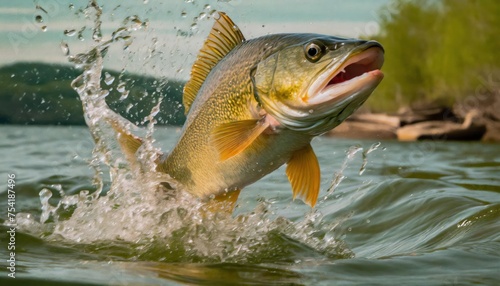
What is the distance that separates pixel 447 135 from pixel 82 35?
904 inches

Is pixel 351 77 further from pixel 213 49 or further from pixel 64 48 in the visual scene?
pixel 64 48

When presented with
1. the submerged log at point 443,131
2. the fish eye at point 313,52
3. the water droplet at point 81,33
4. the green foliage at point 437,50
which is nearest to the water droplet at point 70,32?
the water droplet at point 81,33

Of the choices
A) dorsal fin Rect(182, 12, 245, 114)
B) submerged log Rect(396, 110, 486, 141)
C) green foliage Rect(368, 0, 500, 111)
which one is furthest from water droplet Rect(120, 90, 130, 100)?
green foliage Rect(368, 0, 500, 111)

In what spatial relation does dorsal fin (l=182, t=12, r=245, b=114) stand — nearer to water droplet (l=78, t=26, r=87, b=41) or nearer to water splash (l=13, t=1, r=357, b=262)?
water splash (l=13, t=1, r=357, b=262)

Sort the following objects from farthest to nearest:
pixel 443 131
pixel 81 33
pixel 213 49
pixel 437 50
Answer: pixel 437 50
pixel 443 131
pixel 81 33
pixel 213 49

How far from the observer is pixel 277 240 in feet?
16.6

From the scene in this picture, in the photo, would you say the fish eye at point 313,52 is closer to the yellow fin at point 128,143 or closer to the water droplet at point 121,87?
the yellow fin at point 128,143

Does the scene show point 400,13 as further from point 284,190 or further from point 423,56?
point 284,190

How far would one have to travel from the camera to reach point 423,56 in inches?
1935

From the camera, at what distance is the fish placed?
3760 millimetres

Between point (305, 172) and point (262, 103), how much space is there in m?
0.49

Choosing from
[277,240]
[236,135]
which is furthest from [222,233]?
[236,135]

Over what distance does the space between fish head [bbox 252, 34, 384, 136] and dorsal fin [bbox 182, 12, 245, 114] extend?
0.47 metres

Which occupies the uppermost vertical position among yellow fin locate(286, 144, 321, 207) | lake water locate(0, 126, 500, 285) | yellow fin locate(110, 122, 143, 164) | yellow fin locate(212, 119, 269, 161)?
yellow fin locate(110, 122, 143, 164)
